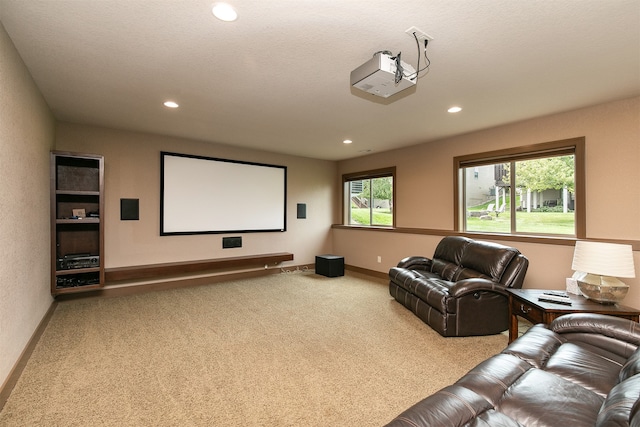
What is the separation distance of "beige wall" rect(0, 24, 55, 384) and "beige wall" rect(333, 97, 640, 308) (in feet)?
16.8

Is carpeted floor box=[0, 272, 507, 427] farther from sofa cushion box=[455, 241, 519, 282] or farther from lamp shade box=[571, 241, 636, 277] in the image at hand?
lamp shade box=[571, 241, 636, 277]

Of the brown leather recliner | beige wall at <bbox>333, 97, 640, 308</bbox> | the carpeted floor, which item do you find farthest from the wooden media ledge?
the brown leather recliner

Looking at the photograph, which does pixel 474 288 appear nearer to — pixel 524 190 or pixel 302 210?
pixel 524 190

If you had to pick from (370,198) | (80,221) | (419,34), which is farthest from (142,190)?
(419,34)

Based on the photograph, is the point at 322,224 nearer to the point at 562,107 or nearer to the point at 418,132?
the point at 418,132

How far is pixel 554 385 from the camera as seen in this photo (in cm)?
149

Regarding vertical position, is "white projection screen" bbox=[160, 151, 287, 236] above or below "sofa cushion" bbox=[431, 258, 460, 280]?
above

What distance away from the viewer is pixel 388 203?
6375 mm

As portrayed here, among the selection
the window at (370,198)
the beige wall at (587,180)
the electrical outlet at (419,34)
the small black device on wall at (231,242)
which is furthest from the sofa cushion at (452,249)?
the small black device on wall at (231,242)

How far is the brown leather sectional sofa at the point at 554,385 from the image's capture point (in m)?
1.21

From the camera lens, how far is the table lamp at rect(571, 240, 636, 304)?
102 inches

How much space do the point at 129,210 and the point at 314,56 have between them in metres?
3.94

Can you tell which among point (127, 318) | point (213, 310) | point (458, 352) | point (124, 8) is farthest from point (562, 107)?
point (127, 318)

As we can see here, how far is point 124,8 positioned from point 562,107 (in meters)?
4.43
